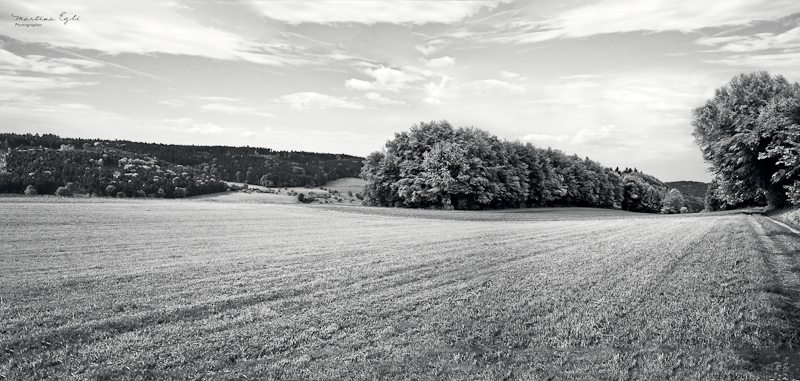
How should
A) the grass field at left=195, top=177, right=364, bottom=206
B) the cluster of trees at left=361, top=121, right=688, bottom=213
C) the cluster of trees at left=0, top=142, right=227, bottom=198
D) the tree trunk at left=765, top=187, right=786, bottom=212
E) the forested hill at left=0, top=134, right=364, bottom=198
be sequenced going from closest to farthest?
the cluster of trees at left=0, top=142, right=227, bottom=198 < the tree trunk at left=765, top=187, right=786, bottom=212 < the forested hill at left=0, top=134, right=364, bottom=198 < the cluster of trees at left=361, top=121, right=688, bottom=213 < the grass field at left=195, top=177, right=364, bottom=206

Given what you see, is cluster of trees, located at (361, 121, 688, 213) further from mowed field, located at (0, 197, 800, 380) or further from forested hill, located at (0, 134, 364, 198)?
mowed field, located at (0, 197, 800, 380)

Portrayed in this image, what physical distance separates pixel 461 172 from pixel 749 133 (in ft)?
101

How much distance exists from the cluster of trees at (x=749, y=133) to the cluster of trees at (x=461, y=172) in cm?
2594

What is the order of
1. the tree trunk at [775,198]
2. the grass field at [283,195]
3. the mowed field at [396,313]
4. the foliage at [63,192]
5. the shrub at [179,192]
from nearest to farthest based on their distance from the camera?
the mowed field at [396,313]
the foliage at [63,192]
the tree trunk at [775,198]
the shrub at [179,192]
the grass field at [283,195]

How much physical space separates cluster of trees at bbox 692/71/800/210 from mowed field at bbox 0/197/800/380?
2875 cm

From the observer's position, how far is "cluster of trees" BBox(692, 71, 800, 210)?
41.2m

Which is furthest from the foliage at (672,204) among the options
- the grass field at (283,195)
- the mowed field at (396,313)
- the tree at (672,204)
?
the mowed field at (396,313)

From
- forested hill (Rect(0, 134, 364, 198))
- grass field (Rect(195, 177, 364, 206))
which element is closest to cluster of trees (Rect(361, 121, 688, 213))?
grass field (Rect(195, 177, 364, 206))

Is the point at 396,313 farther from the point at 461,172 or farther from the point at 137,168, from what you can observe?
the point at 137,168

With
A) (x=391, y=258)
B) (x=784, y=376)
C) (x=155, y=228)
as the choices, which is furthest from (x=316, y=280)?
(x=155, y=228)

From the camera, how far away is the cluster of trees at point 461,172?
6250 centimetres

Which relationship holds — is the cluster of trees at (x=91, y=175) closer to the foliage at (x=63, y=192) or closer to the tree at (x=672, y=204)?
the foliage at (x=63, y=192)

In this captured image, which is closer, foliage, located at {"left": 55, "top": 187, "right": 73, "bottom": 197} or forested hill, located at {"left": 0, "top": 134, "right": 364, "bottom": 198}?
foliage, located at {"left": 55, "top": 187, "right": 73, "bottom": 197}

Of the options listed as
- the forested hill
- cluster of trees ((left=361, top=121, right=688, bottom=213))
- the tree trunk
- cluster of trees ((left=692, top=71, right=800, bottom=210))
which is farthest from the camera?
cluster of trees ((left=361, top=121, right=688, bottom=213))
